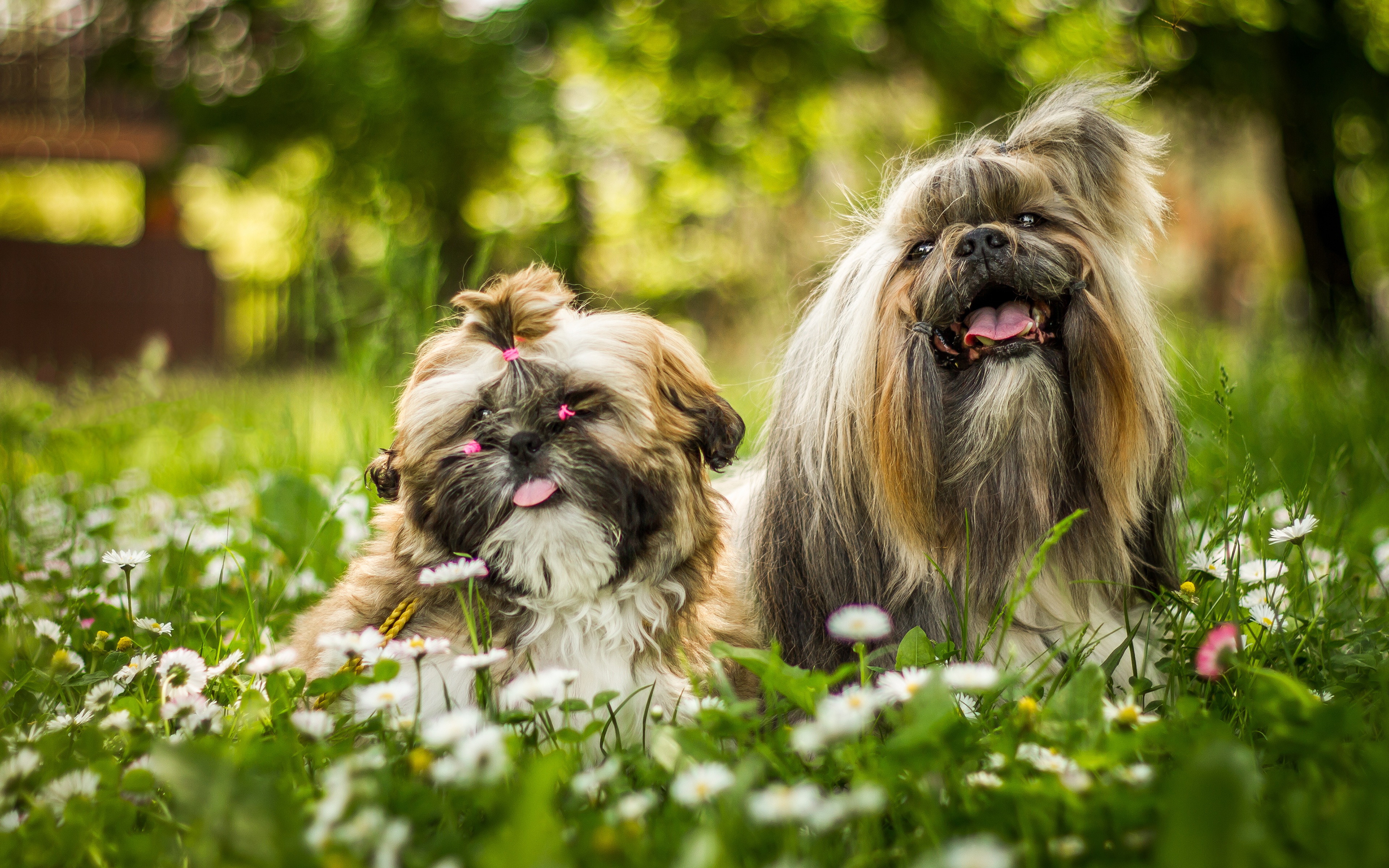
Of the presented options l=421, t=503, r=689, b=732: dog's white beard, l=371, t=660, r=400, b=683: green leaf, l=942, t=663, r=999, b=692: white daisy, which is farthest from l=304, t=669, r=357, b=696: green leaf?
l=942, t=663, r=999, b=692: white daisy

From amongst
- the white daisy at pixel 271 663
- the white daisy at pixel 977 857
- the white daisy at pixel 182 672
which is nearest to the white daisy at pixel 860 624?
the white daisy at pixel 977 857

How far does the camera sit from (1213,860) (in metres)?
0.90

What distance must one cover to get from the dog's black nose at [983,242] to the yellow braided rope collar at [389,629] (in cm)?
129

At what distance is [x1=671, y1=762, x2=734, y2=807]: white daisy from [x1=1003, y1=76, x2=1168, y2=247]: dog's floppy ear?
1.46 meters

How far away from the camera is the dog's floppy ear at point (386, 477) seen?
2.02m

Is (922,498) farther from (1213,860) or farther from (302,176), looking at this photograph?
(302,176)

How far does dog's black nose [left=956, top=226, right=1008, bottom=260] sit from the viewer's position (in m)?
1.87

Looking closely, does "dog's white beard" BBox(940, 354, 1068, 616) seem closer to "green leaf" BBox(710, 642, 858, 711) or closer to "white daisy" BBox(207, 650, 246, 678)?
"green leaf" BBox(710, 642, 858, 711)

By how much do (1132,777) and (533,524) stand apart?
107 cm

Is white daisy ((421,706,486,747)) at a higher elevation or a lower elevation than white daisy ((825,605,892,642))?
lower

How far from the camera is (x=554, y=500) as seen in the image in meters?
1.79

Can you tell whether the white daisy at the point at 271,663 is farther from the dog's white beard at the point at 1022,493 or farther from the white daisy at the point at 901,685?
the dog's white beard at the point at 1022,493

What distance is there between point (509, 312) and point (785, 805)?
3.90 ft

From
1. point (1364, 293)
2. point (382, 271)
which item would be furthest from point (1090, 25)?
point (382, 271)
